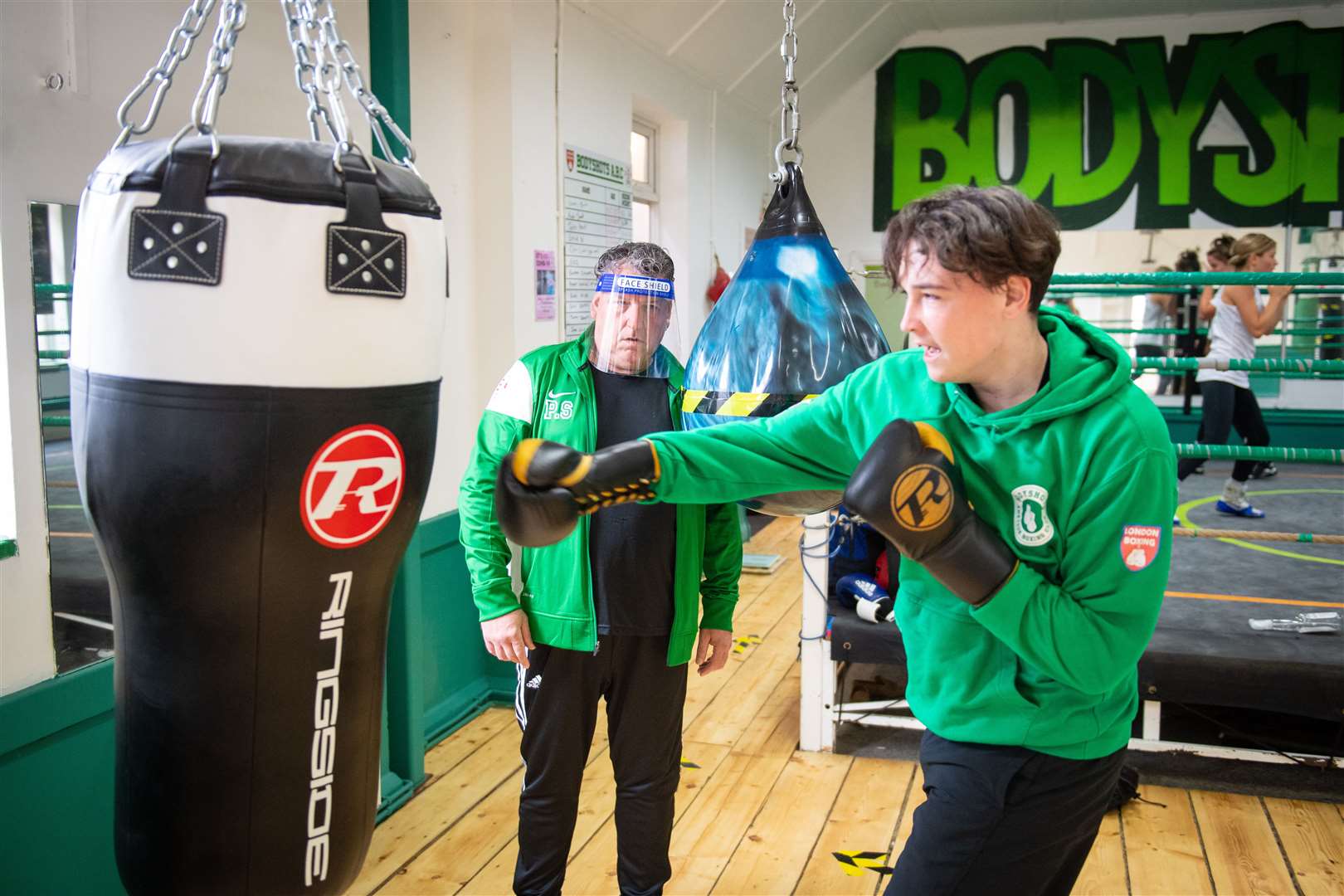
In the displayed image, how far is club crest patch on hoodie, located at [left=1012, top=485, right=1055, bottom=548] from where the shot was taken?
4.33ft

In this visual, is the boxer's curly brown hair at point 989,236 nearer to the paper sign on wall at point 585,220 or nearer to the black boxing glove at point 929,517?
the black boxing glove at point 929,517

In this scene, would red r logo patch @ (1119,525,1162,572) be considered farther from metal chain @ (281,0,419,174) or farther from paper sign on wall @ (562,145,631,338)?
paper sign on wall @ (562,145,631,338)

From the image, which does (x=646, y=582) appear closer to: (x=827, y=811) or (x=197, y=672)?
(x=197, y=672)

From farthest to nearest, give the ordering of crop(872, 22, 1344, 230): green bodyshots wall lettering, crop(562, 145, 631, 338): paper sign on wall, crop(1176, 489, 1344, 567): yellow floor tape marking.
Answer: crop(872, 22, 1344, 230): green bodyshots wall lettering
crop(1176, 489, 1344, 567): yellow floor tape marking
crop(562, 145, 631, 338): paper sign on wall

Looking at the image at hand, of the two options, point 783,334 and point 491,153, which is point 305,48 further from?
point 491,153

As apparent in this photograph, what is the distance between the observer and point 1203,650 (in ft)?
10.1

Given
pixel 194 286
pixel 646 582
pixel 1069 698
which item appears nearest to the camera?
pixel 194 286

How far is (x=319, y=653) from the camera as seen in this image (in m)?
1.23

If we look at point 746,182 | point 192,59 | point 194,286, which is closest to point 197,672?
point 194,286

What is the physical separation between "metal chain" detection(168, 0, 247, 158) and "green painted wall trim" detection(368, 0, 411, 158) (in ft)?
5.52

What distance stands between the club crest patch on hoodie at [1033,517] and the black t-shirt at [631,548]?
90 centimetres

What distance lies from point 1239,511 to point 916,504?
16.0 ft

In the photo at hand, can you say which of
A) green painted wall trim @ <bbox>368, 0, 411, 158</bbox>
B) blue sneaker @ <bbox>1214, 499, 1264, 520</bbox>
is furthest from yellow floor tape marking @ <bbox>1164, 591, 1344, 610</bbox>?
green painted wall trim @ <bbox>368, 0, 411, 158</bbox>

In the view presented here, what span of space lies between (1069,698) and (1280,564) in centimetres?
350
